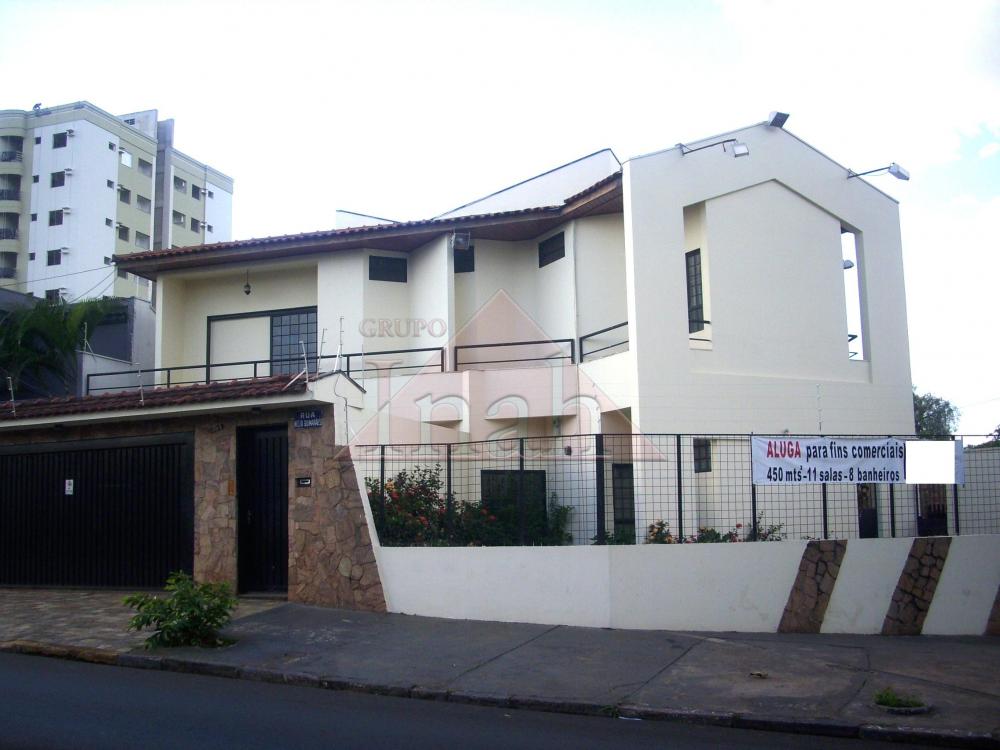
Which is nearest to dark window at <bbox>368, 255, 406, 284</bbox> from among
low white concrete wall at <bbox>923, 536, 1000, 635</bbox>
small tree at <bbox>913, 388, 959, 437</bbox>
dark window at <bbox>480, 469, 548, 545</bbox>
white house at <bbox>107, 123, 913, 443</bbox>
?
white house at <bbox>107, 123, 913, 443</bbox>

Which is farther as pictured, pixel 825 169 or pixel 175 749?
pixel 825 169

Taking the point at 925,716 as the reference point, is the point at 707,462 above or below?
above

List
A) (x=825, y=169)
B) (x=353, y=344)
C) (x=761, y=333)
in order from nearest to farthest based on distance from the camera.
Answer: (x=761, y=333) < (x=825, y=169) < (x=353, y=344)

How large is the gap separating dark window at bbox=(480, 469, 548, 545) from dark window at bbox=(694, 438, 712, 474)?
7.54 ft

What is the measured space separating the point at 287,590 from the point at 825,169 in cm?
1254

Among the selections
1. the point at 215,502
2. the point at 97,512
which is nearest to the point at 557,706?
the point at 215,502

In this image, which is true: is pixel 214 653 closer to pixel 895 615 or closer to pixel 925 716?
pixel 925 716

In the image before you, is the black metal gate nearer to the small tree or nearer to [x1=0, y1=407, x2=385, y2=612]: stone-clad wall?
[x1=0, y1=407, x2=385, y2=612]: stone-clad wall

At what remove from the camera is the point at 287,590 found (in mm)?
12461

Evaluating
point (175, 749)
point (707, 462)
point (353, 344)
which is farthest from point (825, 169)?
point (175, 749)

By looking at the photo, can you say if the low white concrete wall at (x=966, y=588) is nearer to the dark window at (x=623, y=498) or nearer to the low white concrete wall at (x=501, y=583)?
the dark window at (x=623, y=498)

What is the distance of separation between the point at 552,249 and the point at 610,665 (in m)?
10.3

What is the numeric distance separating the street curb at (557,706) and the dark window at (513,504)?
376 cm

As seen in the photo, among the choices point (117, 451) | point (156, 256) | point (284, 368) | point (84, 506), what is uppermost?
point (156, 256)
